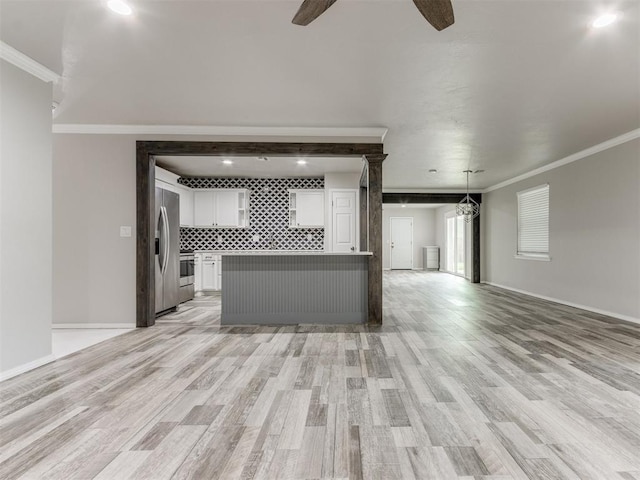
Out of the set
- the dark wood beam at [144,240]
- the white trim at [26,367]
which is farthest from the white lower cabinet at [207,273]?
the white trim at [26,367]

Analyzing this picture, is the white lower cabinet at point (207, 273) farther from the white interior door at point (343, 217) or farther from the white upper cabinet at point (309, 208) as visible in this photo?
the white interior door at point (343, 217)

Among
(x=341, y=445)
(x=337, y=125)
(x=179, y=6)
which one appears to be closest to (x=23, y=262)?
(x=179, y=6)

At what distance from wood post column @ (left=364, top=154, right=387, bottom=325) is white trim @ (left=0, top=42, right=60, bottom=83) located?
3280mm

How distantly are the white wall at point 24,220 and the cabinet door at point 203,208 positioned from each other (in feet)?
13.9

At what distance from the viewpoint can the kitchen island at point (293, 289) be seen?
4.41 meters

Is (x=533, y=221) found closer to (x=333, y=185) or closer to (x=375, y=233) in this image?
(x=333, y=185)

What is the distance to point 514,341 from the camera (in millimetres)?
3537

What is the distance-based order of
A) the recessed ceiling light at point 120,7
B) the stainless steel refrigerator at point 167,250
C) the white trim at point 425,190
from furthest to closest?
the white trim at point 425,190, the stainless steel refrigerator at point 167,250, the recessed ceiling light at point 120,7

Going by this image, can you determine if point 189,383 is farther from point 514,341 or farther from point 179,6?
point 514,341

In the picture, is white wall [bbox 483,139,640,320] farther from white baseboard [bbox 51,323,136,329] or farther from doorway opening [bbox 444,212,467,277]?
white baseboard [bbox 51,323,136,329]

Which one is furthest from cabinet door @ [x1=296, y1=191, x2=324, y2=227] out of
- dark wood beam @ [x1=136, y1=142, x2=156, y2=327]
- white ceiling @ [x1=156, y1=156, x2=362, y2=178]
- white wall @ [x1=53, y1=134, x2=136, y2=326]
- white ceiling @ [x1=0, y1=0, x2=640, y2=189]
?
white wall @ [x1=53, y1=134, x2=136, y2=326]

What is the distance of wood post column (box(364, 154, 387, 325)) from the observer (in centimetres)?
430

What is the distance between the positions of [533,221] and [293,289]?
5403 millimetres

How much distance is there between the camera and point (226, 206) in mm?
A: 7266
